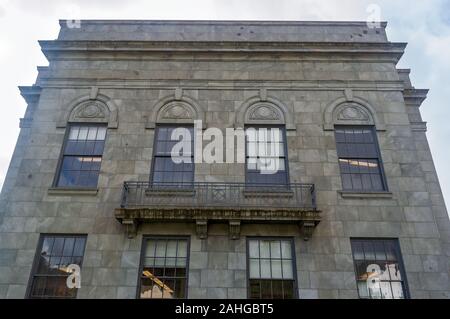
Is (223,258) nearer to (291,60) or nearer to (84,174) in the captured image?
(84,174)

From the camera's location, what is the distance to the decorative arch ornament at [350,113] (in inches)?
532

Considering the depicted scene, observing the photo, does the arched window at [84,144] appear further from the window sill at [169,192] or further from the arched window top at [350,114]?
the arched window top at [350,114]

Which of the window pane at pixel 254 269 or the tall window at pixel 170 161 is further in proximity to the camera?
the tall window at pixel 170 161

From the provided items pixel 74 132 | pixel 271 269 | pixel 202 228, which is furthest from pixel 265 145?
pixel 74 132

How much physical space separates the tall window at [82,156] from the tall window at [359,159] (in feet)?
27.6

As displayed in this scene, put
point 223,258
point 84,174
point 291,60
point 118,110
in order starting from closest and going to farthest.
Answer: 1. point 223,258
2. point 84,174
3. point 118,110
4. point 291,60

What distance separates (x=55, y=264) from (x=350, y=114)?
11134mm

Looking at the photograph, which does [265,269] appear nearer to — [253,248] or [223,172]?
[253,248]

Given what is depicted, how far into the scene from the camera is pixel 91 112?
1384cm

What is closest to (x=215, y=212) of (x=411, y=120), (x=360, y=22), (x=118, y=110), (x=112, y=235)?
(x=112, y=235)

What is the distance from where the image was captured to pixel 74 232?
11602mm

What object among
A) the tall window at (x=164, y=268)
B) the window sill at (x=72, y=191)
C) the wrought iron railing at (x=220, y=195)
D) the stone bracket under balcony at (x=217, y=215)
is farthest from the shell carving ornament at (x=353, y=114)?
the window sill at (x=72, y=191)

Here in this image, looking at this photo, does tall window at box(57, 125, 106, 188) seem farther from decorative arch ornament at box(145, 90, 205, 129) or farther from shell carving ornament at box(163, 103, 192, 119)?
shell carving ornament at box(163, 103, 192, 119)

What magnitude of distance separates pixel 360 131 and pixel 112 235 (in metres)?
9.24
